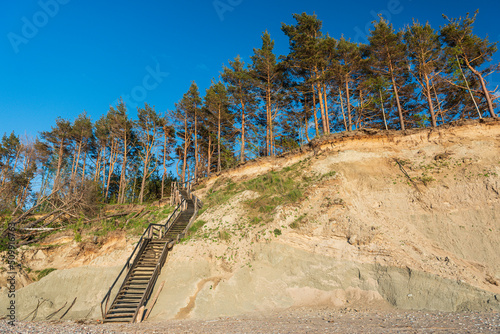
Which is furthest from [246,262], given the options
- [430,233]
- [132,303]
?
[430,233]

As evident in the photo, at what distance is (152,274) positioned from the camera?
12.1 metres

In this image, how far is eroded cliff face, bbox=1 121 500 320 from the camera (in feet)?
34.8

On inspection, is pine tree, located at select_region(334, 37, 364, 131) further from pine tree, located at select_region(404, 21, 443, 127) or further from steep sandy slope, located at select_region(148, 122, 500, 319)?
steep sandy slope, located at select_region(148, 122, 500, 319)

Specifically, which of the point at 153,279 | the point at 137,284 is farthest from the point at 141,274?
the point at 153,279

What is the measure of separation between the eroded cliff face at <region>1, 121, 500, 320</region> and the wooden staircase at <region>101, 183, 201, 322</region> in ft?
2.23

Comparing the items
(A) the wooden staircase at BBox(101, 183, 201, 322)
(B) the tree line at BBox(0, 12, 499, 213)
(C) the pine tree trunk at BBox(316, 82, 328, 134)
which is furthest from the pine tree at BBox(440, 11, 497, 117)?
(A) the wooden staircase at BBox(101, 183, 201, 322)

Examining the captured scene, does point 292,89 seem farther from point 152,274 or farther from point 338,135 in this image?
point 152,274

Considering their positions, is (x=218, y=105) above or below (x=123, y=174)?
above

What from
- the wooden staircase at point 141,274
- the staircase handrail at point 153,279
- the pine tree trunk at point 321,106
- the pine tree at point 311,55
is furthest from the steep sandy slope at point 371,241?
the pine tree at point 311,55

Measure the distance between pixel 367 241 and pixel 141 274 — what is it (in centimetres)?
1151

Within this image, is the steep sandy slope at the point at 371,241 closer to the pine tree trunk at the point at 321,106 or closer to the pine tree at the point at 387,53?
the pine tree trunk at the point at 321,106

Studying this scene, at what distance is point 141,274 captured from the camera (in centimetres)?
1235

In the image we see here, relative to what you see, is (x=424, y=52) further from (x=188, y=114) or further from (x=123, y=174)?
(x=123, y=174)

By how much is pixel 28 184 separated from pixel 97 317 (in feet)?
113
